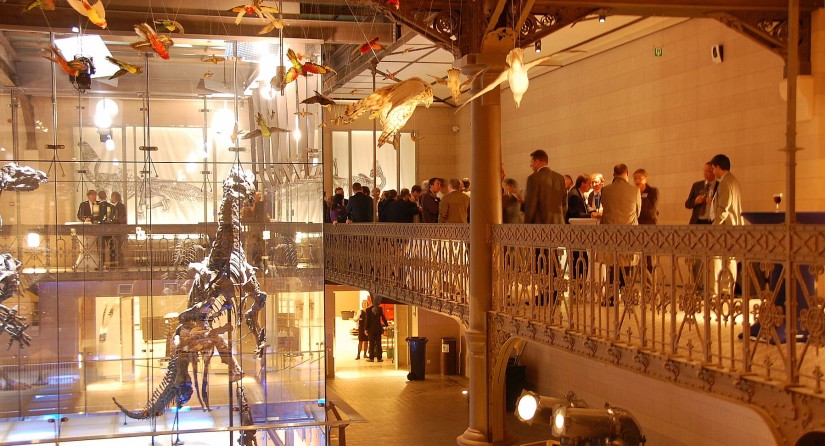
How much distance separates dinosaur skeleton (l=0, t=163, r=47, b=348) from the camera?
42.7 feet

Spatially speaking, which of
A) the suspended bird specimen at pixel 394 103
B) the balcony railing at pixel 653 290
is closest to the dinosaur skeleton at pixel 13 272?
the balcony railing at pixel 653 290

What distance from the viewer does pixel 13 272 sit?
13.1 meters

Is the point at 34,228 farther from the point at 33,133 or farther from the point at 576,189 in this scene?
the point at 576,189

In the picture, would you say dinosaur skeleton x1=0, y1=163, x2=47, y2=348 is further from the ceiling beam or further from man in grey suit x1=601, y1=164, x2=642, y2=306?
man in grey suit x1=601, y1=164, x2=642, y2=306

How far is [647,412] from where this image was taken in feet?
49.9

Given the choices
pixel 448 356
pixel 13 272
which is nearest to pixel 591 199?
pixel 13 272

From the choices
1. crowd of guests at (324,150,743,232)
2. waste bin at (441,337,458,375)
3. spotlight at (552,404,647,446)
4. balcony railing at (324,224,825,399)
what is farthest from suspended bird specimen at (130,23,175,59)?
waste bin at (441,337,458,375)

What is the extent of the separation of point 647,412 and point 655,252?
8.46 metres

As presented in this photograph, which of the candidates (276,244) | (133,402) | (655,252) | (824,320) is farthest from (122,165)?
(824,320)

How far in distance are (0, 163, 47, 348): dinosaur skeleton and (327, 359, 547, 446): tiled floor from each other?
473cm

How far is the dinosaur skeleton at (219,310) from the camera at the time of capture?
13.1 m

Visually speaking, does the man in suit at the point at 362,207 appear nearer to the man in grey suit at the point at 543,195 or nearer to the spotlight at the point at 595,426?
the man in grey suit at the point at 543,195

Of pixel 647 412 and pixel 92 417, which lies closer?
pixel 92 417

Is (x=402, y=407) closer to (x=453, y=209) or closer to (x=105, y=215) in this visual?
(x=453, y=209)
